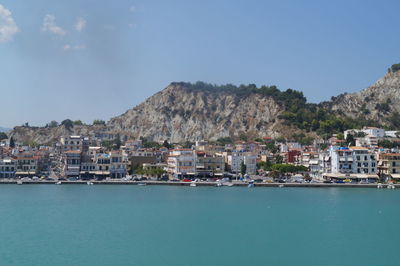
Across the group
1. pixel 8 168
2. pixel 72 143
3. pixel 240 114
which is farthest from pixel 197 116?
pixel 8 168

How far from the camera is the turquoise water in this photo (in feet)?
85.9

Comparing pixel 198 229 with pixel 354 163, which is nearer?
Result: pixel 198 229

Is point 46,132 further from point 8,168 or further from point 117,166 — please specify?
point 117,166

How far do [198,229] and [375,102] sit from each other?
115 metres

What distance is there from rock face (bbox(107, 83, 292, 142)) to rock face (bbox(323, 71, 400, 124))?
68.4 ft

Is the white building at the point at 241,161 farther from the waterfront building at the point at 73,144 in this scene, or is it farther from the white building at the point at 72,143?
the white building at the point at 72,143

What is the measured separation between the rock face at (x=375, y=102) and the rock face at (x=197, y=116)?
20.9 meters

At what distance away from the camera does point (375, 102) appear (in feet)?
446

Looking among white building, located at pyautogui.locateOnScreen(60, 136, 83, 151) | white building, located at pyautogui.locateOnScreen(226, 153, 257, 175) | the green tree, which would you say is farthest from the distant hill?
white building, located at pyautogui.locateOnScreen(60, 136, 83, 151)

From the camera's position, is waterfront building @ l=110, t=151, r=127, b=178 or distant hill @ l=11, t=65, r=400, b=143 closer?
waterfront building @ l=110, t=151, r=127, b=178

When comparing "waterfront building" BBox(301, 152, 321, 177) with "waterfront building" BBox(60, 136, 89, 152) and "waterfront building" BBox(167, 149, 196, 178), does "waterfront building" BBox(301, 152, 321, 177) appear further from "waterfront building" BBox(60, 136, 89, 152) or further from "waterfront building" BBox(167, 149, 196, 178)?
"waterfront building" BBox(60, 136, 89, 152)

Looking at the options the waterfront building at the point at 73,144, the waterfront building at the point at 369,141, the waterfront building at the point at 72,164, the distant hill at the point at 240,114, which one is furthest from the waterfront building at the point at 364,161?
the distant hill at the point at 240,114

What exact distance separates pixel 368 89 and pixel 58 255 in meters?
132

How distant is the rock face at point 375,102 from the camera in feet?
433
